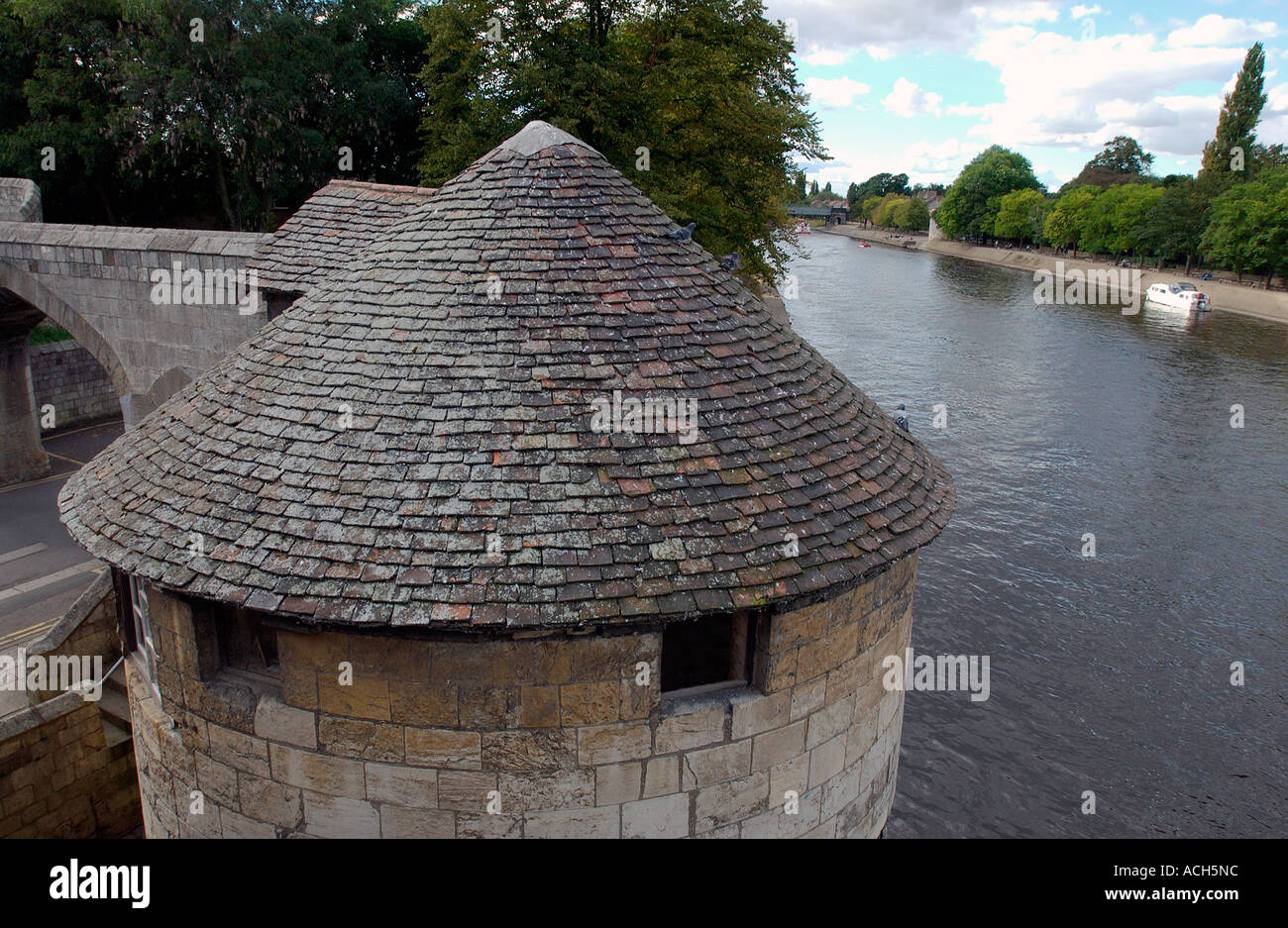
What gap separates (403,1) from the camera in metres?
32.9

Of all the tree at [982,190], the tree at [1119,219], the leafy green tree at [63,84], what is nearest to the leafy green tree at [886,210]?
the tree at [982,190]

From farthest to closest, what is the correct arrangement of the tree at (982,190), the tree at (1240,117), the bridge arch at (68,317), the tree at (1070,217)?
the tree at (982,190) < the tree at (1070,217) < the tree at (1240,117) < the bridge arch at (68,317)

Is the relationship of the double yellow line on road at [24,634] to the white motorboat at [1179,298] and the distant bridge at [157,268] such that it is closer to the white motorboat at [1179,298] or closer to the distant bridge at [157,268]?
the distant bridge at [157,268]

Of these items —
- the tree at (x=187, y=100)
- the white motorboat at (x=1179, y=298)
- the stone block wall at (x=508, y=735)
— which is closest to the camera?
the stone block wall at (x=508, y=735)

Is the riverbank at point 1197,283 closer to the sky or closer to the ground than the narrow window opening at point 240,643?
closer to the sky

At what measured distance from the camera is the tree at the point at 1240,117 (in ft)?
192

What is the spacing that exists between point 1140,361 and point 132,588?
127 feet

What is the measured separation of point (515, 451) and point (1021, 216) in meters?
92.6

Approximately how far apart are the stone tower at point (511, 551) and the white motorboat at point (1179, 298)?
2039 inches

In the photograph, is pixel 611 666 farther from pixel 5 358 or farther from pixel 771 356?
pixel 5 358

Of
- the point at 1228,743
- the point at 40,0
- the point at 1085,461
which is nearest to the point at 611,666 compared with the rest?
the point at 1228,743

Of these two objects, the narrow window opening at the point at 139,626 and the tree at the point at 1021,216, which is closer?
the narrow window opening at the point at 139,626

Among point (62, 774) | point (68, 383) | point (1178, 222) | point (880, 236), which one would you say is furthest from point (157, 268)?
point (880, 236)

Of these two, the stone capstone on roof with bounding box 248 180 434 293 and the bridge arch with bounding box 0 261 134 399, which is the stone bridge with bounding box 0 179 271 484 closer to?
the bridge arch with bounding box 0 261 134 399
